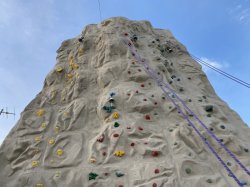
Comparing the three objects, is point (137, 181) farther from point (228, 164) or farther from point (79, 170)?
point (228, 164)

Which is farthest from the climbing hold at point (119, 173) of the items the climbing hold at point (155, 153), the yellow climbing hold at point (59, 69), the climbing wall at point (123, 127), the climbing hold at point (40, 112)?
the yellow climbing hold at point (59, 69)

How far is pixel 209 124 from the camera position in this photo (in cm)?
461

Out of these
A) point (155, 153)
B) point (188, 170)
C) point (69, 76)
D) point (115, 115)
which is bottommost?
point (188, 170)

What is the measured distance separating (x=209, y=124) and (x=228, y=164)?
2.59 feet

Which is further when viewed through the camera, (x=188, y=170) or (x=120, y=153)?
(x=120, y=153)

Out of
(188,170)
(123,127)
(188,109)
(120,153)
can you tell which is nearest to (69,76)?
(123,127)

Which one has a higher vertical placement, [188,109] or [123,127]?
[188,109]

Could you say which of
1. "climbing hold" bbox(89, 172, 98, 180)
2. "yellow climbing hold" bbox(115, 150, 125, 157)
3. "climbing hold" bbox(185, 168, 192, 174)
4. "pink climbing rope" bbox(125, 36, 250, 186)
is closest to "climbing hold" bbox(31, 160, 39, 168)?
"climbing hold" bbox(89, 172, 98, 180)

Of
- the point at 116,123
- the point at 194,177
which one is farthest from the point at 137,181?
the point at 116,123

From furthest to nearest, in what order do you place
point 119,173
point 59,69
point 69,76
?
point 59,69 → point 69,76 → point 119,173

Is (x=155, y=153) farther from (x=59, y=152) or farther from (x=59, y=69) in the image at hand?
(x=59, y=69)

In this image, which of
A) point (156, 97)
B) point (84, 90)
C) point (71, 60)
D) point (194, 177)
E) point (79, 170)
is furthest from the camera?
point (71, 60)

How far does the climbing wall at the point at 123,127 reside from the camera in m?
3.99

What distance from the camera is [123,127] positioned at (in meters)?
4.59
